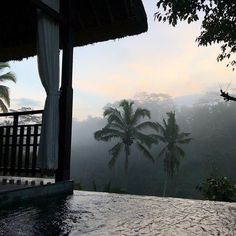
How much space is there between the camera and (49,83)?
500 centimetres

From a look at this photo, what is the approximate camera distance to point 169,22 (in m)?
7.02

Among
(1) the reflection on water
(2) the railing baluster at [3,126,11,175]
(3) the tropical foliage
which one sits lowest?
(1) the reflection on water

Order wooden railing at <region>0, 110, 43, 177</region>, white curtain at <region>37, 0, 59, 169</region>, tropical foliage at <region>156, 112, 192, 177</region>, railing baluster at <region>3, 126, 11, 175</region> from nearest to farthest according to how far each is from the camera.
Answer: white curtain at <region>37, 0, 59, 169</region>
wooden railing at <region>0, 110, 43, 177</region>
railing baluster at <region>3, 126, 11, 175</region>
tropical foliage at <region>156, 112, 192, 177</region>

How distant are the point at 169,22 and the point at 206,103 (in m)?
70.1

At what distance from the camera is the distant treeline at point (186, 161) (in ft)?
157

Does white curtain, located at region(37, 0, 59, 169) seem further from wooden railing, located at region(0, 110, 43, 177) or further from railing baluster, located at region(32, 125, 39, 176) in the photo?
railing baluster, located at region(32, 125, 39, 176)

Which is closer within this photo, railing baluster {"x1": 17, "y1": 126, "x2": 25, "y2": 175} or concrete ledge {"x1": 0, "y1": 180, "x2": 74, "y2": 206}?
concrete ledge {"x1": 0, "y1": 180, "x2": 74, "y2": 206}

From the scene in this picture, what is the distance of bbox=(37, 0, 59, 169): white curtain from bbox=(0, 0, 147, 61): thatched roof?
674 mm

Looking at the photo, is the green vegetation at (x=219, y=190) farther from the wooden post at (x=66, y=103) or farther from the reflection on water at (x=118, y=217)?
the wooden post at (x=66, y=103)

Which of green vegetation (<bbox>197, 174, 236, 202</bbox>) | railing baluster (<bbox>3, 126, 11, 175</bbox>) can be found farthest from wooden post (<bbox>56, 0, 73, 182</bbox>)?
green vegetation (<bbox>197, 174, 236, 202</bbox>)

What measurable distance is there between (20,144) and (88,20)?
7.42 feet

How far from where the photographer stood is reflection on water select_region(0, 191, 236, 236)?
3.00 m

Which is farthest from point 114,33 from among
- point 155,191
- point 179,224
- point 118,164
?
point 118,164

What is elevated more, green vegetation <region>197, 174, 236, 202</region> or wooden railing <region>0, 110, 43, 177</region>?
wooden railing <region>0, 110, 43, 177</region>
